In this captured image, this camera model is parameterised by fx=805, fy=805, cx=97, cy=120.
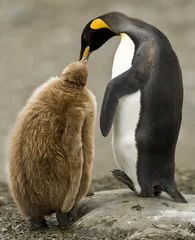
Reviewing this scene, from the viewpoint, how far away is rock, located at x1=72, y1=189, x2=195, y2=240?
3729mm

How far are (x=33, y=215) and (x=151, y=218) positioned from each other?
1.95 feet

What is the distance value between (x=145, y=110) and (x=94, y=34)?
690mm

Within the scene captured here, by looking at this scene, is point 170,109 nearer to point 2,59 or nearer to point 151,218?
point 151,218

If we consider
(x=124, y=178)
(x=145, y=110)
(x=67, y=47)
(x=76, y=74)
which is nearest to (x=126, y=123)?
(x=145, y=110)

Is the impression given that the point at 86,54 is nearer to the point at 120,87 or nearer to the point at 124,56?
the point at 124,56

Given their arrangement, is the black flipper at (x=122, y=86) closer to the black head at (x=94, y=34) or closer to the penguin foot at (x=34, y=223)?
the black head at (x=94, y=34)

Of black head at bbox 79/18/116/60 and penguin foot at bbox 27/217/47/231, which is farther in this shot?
black head at bbox 79/18/116/60

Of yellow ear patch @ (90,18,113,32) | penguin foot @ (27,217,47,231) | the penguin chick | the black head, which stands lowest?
penguin foot @ (27,217,47,231)

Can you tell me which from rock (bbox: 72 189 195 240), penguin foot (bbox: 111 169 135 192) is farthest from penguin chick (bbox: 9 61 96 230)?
penguin foot (bbox: 111 169 135 192)

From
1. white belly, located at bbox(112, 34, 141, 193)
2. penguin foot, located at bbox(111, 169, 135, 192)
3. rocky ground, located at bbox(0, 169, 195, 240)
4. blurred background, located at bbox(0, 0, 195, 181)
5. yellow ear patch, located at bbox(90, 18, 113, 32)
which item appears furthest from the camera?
blurred background, located at bbox(0, 0, 195, 181)

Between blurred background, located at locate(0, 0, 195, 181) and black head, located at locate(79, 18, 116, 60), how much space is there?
8.19 feet

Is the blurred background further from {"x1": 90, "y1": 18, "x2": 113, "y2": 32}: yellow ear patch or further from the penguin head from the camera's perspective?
the penguin head

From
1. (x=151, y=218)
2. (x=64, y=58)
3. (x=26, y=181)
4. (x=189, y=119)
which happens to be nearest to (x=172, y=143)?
(x=151, y=218)

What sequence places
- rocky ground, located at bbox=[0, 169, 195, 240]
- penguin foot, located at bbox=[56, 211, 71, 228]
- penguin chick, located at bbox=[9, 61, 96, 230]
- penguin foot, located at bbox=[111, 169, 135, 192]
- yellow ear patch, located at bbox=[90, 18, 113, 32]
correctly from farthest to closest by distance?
1. yellow ear patch, located at bbox=[90, 18, 113, 32]
2. penguin foot, located at bbox=[111, 169, 135, 192]
3. penguin foot, located at bbox=[56, 211, 71, 228]
4. penguin chick, located at bbox=[9, 61, 96, 230]
5. rocky ground, located at bbox=[0, 169, 195, 240]
